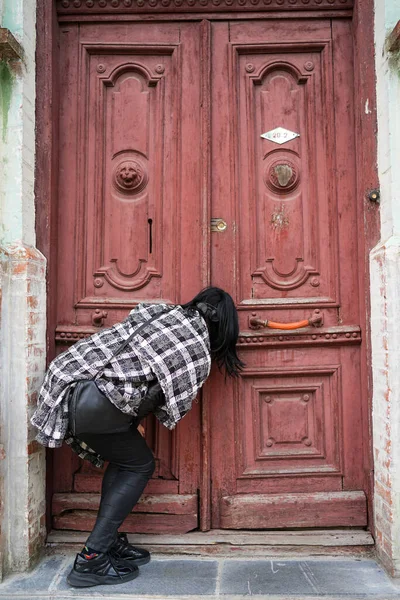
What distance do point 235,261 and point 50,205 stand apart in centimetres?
117

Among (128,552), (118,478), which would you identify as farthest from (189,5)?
(128,552)

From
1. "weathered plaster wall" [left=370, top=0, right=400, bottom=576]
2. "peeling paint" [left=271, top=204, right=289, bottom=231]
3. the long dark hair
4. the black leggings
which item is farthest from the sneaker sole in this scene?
"peeling paint" [left=271, top=204, right=289, bottom=231]

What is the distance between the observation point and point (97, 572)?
112 inches

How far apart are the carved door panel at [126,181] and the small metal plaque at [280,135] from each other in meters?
0.46

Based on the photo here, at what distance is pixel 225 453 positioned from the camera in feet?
11.0

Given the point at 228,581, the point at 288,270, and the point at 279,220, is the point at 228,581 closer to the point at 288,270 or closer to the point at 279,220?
the point at 288,270

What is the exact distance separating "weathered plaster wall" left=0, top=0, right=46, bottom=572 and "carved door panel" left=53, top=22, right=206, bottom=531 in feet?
0.95

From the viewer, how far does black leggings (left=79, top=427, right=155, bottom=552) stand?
2.85 m

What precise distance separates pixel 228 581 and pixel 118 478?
79cm

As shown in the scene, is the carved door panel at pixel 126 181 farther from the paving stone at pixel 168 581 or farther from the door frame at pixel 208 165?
the paving stone at pixel 168 581

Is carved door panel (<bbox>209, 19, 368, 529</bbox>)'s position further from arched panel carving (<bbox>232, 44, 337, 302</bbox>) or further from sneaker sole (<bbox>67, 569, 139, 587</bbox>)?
sneaker sole (<bbox>67, 569, 139, 587</bbox>)

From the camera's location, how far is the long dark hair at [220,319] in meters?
3.00

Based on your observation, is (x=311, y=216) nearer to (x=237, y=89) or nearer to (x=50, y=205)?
(x=237, y=89)

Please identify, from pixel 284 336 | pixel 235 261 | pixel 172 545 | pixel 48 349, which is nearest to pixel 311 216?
pixel 235 261
